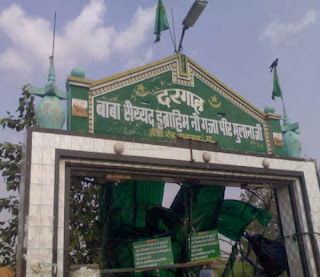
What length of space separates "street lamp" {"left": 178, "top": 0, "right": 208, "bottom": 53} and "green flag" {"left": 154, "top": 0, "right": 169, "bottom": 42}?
0.83 m

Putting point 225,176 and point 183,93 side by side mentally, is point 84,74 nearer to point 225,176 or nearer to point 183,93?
point 183,93

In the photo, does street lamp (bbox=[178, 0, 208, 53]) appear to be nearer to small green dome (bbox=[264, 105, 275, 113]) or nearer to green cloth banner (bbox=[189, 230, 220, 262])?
small green dome (bbox=[264, 105, 275, 113])

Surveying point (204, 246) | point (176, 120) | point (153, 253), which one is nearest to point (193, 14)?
point (176, 120)

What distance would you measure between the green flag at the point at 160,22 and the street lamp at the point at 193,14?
83cm

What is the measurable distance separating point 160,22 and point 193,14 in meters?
1.25

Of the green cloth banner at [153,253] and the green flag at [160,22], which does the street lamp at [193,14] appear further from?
the green cloth banner at [153,253]

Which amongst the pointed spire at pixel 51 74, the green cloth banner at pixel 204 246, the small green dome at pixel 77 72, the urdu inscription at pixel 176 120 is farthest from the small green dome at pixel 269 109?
the pointed spire at pixel 51 74

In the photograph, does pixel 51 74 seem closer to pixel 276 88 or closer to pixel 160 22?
pixel 160 22

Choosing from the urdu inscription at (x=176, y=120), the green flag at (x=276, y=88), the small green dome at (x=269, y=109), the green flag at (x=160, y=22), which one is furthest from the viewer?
the green flag at (x=276, y=88)

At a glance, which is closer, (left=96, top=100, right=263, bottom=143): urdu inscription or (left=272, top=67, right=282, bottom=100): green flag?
(left=96, top=100, right=263, bottom=143): urdu inscription

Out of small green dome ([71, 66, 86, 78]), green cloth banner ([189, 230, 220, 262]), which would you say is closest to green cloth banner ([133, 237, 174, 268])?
green cloth banner ([189, 230, 220, 262])

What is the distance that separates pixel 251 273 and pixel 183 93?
7.55m

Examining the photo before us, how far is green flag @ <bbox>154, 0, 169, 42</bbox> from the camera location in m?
12.8

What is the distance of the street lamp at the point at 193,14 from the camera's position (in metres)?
12.7
